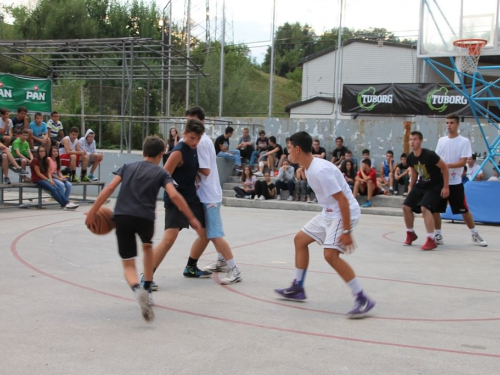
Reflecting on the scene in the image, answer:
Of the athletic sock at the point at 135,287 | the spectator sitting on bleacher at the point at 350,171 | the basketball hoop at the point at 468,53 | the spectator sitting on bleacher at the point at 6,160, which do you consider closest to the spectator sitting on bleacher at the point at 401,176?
the spectator sitting on bleacher at the point at 350,171

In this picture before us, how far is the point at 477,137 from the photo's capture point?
18484mm

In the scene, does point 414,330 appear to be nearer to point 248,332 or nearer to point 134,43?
point 248,332

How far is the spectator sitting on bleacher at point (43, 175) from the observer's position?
49.6 ft

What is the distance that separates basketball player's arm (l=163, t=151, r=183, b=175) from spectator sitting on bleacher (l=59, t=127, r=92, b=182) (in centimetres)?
1104

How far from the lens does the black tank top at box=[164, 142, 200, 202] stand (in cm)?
710

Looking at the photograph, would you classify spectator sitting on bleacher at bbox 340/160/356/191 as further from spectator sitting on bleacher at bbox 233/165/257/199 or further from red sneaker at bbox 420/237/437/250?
red sneaker at bbox 420/237/437/250

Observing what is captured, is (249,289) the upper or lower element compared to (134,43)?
lower

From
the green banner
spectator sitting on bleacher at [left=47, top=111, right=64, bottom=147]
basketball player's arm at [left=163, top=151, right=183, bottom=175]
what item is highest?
the green banner

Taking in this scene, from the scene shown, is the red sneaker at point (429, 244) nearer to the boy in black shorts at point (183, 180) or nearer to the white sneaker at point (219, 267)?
the white sneaker at point (219, 267)

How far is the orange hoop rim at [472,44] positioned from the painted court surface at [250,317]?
7.73m

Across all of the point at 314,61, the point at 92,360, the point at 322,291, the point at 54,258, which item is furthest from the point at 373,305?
the point at 314,61

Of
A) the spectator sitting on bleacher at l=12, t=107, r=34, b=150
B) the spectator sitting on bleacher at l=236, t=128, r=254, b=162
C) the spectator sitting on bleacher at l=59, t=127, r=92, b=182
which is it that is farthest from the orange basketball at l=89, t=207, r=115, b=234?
the spectator sitting on bleacher at l=236, t=128, r=254, b=162

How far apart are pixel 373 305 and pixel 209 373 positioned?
2.22 metres

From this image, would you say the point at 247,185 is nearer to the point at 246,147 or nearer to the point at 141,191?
the point at 246,147
